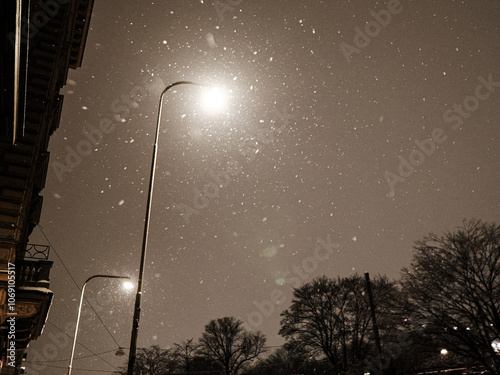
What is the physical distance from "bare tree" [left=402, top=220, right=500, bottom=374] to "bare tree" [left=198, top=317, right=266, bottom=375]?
36.6m

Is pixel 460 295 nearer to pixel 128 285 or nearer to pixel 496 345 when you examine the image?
pixel 496 345

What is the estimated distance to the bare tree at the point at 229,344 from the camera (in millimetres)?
48781

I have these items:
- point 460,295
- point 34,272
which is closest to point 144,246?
point 34,272

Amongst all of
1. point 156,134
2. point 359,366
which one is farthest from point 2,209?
point 359,366

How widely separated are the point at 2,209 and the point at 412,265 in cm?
1840

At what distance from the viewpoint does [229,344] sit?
4962cm

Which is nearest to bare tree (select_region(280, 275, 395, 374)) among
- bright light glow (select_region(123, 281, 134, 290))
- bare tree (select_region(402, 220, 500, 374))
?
bare tree (select_region(402, 220, 500, 374))

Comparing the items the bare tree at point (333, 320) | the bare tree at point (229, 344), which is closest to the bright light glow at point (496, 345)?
the bare tree at point (333, 320)

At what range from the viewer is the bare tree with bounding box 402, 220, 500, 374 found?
643 inches

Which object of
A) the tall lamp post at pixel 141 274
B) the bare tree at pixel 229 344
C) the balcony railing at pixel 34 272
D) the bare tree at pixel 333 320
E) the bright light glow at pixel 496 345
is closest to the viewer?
the tall lamp post at pixel 141 274

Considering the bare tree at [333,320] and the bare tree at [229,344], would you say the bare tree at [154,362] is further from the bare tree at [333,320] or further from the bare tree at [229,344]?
the bare tree at [333,320]

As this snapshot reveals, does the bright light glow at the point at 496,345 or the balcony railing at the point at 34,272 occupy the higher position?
the balcony railing at the point at 34,272

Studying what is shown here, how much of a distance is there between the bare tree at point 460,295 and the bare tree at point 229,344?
120 ft

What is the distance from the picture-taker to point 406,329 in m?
17.6
